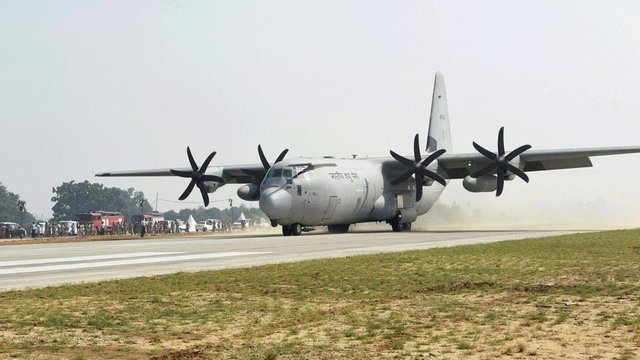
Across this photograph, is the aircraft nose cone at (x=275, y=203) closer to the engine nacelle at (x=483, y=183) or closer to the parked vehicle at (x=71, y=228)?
the engine nacelle at (x=483, y=183)

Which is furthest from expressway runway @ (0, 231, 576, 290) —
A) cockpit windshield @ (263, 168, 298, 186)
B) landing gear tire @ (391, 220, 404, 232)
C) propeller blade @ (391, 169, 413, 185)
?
landing gear tire @ (391, 220, 404, 232)

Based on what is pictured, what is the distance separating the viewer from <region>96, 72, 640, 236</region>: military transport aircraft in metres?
43.5

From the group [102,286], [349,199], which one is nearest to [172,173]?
[349,199]

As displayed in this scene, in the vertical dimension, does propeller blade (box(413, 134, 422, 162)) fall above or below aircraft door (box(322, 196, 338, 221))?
above

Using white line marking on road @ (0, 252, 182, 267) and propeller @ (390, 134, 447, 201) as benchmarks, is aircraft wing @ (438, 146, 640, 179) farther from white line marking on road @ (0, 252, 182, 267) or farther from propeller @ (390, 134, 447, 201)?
white line marking on road @ (0, 252, 182, 267)

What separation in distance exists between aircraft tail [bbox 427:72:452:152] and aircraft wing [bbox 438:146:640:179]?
19.3ft

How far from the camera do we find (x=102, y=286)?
16.3 m

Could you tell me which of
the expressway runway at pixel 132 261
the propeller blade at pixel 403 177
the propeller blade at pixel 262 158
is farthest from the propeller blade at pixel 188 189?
the expressway runway at pixel 132 261

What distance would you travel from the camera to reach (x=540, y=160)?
159 ft

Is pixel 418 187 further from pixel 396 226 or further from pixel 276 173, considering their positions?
pixel 276 173

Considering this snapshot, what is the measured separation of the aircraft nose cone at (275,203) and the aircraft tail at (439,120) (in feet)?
62.4

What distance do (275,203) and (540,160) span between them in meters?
17.0

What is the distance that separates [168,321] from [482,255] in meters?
14.6

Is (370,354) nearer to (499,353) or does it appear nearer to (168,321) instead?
(499,353)
